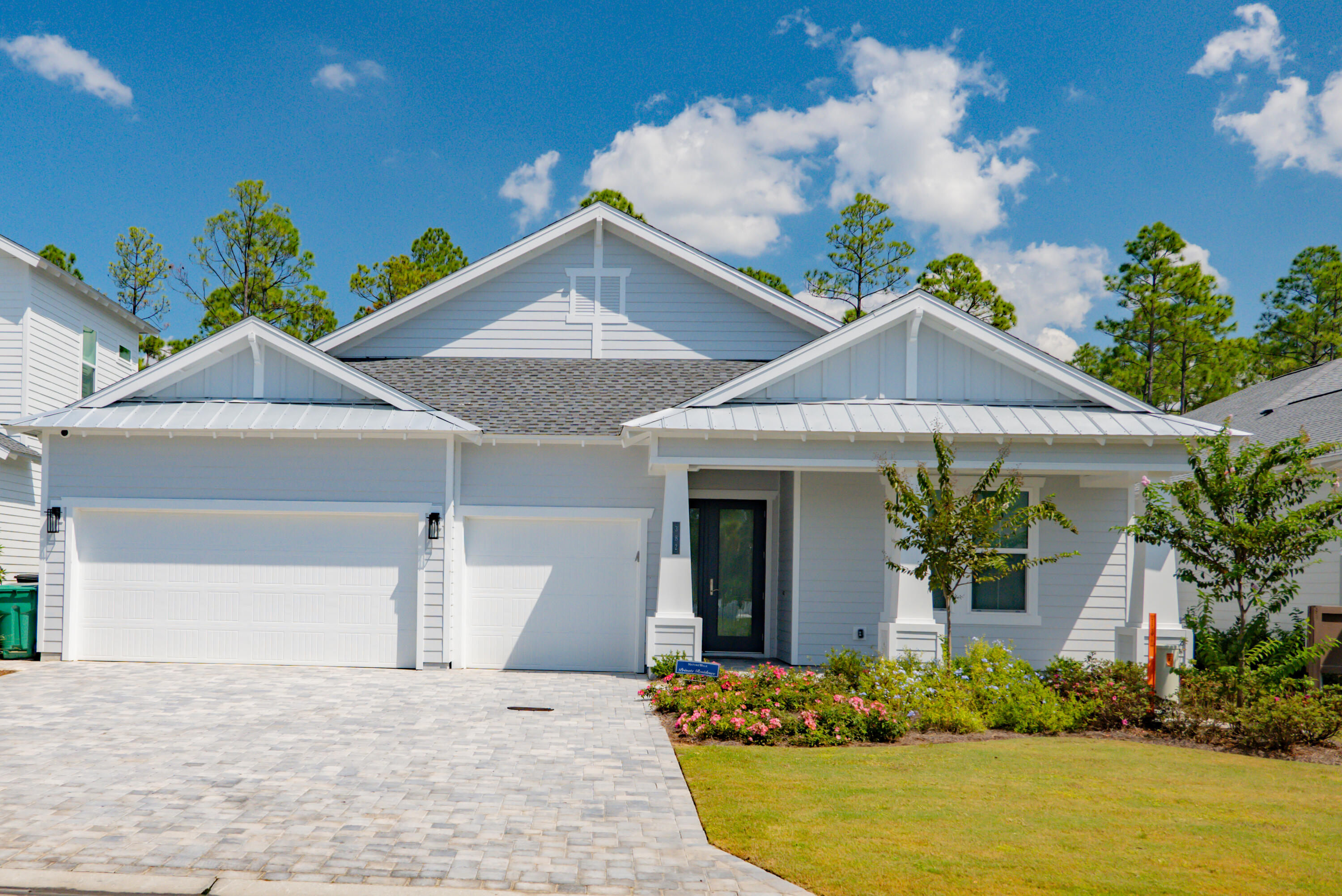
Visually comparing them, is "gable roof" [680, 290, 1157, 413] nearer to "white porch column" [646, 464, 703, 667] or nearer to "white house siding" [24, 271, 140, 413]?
"white porch column" [646, 464, 703, 667]

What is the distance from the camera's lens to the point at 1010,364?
495 inches

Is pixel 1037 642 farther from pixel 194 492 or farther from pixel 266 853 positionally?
pixel 194 492

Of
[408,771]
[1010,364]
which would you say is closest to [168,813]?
[408,771]

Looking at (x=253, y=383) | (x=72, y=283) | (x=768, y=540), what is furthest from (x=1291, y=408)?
(x=72, y=283)

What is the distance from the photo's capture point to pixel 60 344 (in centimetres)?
1977

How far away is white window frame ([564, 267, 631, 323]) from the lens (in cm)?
1545

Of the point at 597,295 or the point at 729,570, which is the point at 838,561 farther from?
the point at 597,295

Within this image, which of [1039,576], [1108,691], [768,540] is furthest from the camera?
→ [768,540]

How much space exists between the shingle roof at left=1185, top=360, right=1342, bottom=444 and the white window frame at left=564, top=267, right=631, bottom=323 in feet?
34.8

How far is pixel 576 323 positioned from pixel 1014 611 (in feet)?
26.9

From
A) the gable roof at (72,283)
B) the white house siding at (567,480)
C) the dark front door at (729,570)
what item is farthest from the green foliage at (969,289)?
the gable roof at (72,283)

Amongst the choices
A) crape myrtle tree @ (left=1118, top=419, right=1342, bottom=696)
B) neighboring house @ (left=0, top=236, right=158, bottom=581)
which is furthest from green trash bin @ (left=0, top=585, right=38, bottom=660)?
crape myrtle tree @ (left=1118, top=419, right=1342, bottom=696)

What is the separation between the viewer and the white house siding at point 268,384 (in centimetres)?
1314

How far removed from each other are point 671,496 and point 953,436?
3.71m
